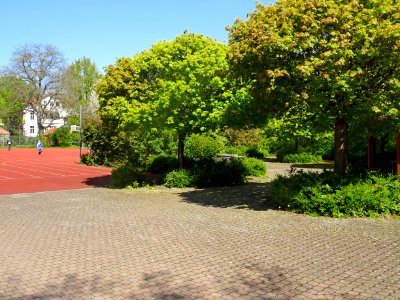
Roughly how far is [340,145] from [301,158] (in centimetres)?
2106

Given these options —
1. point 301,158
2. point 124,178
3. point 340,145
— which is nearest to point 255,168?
point 124,178

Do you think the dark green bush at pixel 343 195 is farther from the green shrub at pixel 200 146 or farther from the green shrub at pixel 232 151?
the green shrub at pixel 232 151

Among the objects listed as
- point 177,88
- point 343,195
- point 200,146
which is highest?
point 177,88

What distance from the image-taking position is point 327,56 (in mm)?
9281

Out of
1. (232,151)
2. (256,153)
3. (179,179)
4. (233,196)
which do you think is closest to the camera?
(233,196)

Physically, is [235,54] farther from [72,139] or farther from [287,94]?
[72,139]

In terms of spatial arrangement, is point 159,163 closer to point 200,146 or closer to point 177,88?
point 200,146

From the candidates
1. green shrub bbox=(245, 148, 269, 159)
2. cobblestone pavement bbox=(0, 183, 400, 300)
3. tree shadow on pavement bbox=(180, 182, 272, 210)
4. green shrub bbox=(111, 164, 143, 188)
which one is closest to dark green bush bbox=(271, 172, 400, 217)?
cobblestone pavement bbox=(0, 183, 400, 300)

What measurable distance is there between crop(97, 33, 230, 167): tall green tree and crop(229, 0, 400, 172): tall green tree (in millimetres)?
3463

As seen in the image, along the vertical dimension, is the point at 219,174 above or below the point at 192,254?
above

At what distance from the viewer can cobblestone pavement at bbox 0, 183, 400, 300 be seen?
5.57 metres

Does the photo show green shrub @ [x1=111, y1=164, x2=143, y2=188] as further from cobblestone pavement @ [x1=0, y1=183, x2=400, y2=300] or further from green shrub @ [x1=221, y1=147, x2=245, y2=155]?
green shrub @ [x1=221, y1=147, x2=245, y2=155]

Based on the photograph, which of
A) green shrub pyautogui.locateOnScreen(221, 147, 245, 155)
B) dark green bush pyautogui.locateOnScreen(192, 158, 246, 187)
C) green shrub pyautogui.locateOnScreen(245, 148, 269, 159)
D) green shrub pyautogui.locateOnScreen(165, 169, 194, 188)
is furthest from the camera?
green shrub pyautogui.locateOnScreen(245, 148, 269, 159)

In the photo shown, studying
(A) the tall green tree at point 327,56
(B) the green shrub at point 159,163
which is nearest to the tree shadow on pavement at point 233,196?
(A) the tall green tree at point 327,56
